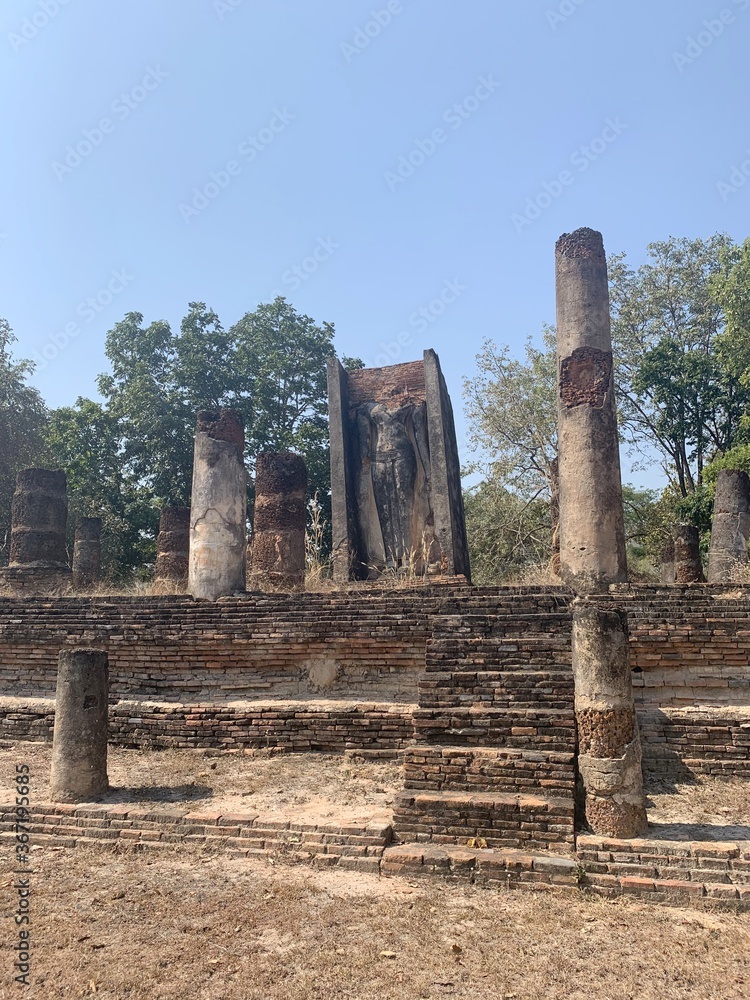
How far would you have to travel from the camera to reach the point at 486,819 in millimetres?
5234

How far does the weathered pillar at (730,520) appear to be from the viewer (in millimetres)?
13461

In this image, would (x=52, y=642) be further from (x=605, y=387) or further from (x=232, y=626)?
(x=605, y=387)

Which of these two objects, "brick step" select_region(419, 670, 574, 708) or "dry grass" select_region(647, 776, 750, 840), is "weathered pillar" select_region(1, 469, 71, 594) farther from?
"dry grass" select_region(647, 776, 750, 840)

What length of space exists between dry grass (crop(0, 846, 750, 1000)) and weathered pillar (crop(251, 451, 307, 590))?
6.92 metres

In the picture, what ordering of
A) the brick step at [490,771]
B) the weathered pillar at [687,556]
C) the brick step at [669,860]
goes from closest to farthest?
the brick step at [669,860] → the brick step at [490,771] → the weathered pillar at [687,556]

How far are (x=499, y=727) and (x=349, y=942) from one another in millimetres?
2309

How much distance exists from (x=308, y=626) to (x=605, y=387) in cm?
484

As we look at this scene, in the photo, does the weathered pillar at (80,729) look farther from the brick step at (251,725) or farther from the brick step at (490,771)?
the brick step at (490,771)

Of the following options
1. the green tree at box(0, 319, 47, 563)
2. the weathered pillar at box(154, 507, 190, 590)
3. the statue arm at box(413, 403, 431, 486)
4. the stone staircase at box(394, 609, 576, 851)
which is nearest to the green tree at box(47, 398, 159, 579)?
the green tree at box(0, 319, 47, 563)

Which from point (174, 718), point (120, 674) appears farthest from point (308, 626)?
point (120, 674)

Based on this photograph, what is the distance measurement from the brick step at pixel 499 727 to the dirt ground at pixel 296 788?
0.73m

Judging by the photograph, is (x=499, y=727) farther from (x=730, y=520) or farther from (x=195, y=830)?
(x=730, y=520)

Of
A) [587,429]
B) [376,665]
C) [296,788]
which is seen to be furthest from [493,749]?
[587,429]

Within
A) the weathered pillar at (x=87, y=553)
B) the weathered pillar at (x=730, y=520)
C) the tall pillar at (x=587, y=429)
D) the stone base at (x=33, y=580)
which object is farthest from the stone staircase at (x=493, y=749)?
the weathered pillar at (x=87, y=553)
